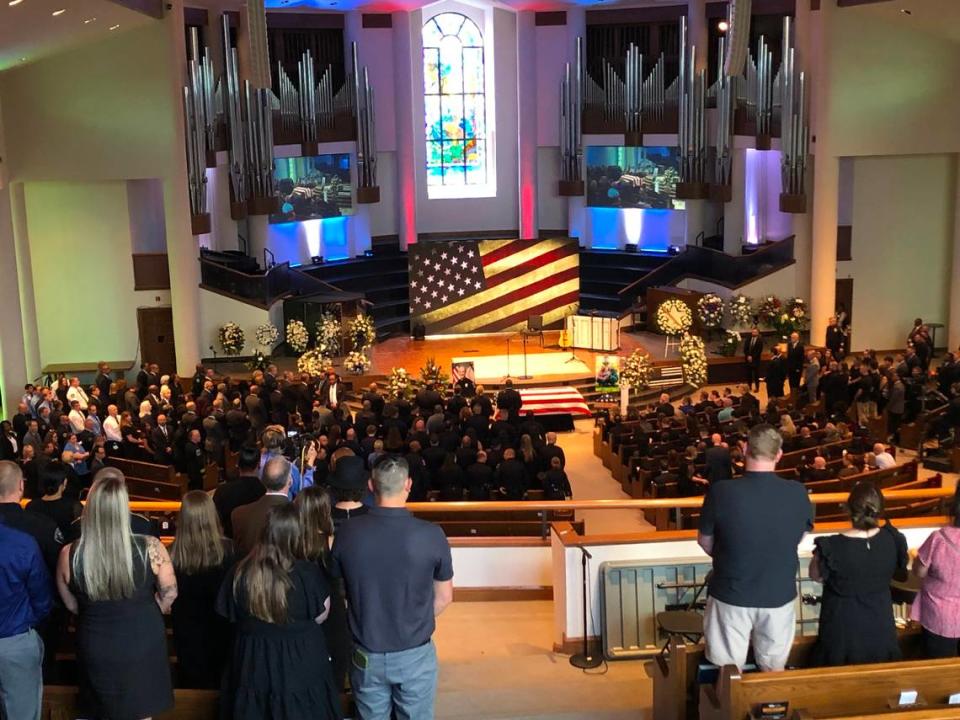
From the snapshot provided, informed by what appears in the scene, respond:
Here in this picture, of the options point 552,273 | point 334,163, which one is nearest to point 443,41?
point 334,163

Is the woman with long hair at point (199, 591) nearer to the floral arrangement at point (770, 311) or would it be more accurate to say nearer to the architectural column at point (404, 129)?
the floral arrangement at point (770, 311)

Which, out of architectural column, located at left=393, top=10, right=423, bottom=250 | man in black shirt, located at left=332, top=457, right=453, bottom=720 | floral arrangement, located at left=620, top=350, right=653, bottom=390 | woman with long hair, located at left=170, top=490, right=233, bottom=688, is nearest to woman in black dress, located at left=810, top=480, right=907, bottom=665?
man in black shirt, located at left=332, top=457, right=453, bottom=720

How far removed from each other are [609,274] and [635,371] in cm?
819

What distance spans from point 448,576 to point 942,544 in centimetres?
215

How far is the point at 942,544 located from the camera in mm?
5289

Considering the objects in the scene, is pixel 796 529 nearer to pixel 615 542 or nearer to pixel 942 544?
pixel 942 544

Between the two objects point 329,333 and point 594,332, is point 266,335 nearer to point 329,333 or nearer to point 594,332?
point 329,333

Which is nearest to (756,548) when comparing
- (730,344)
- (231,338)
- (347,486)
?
(347,486)

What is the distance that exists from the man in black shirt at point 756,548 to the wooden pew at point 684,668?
23cm

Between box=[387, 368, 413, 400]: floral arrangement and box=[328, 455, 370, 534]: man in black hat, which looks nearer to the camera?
box=[328, 455, 370, 534]: man in black hat

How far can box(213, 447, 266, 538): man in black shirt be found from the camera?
608 cm

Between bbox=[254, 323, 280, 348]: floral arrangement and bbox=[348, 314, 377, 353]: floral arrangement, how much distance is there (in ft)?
4.52

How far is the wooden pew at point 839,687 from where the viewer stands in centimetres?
494

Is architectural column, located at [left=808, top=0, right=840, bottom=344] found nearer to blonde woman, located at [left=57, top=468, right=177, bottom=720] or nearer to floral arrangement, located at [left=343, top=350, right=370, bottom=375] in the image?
floral arrangement, located at [left=343, top=350, right=370, bottom=375]
